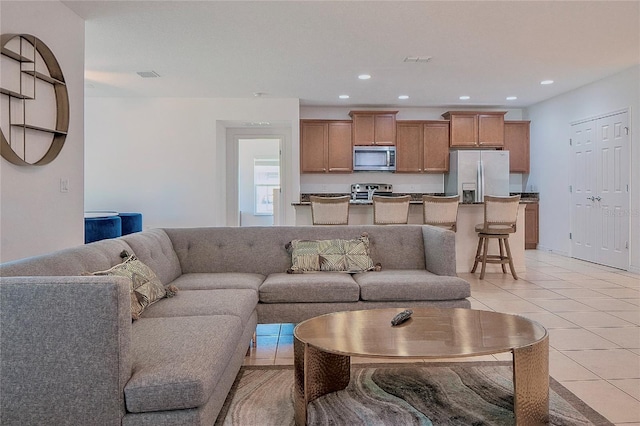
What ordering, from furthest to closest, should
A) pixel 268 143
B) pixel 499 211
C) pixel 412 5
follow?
pixel 268 143, pixel 499 211, pixel 412 5

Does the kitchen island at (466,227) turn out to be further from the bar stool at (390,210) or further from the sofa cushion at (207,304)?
Result: the sofa cushion at (207,304)

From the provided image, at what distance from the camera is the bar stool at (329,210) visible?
5.50 m

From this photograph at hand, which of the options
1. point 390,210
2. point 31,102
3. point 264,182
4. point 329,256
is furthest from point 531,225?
point 31,102

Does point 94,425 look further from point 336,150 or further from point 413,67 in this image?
point 336,150

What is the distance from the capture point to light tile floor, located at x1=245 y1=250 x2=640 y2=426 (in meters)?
2.49

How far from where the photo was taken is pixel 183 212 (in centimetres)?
771

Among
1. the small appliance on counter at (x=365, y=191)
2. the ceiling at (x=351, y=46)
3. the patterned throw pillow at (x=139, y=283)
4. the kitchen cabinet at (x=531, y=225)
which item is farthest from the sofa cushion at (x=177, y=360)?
the kitchen cabinet at (x=531, y=225)

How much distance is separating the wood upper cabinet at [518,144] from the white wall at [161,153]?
403 cm

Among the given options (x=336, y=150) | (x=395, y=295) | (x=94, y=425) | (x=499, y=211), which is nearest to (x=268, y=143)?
(x=336, y=150)

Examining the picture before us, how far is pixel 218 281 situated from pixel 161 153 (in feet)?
16.4

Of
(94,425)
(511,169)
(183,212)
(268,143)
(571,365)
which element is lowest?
(571,365)

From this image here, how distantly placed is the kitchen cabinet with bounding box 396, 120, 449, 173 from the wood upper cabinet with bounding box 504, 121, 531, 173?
122 cm

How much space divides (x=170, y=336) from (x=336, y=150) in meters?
6.68

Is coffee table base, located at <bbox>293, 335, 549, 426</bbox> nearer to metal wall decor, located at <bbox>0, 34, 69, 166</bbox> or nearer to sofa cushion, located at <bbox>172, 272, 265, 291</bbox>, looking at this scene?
sofa cushion, located at <bbox>172, 272, 265, 291</bbox>
